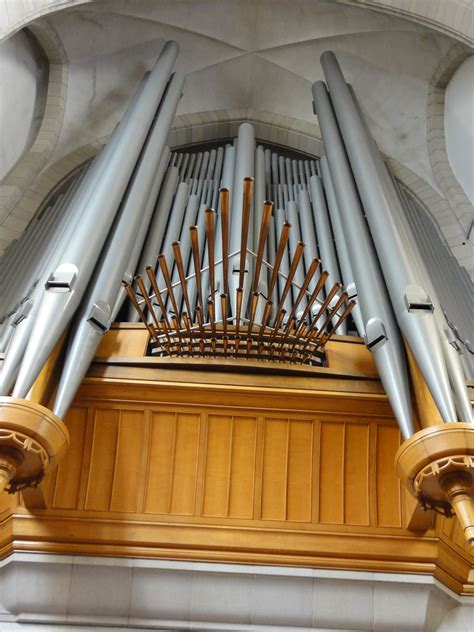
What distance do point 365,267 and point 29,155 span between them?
175 inches

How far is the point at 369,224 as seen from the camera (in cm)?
667

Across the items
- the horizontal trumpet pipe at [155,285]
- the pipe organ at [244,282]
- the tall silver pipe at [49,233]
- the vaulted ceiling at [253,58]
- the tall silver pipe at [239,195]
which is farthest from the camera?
the vaulted ceiling at [253,58]

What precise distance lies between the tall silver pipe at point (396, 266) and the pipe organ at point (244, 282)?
0.01 metres

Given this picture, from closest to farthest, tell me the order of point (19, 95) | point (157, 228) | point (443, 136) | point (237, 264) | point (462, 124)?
point (237, 264)
point (157, 228)
point (19, 95)
point (462, 124)
point (443, 136)

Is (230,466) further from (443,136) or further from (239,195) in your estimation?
(443,136)

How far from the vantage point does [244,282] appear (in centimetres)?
653

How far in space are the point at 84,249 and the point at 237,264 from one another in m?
1.39

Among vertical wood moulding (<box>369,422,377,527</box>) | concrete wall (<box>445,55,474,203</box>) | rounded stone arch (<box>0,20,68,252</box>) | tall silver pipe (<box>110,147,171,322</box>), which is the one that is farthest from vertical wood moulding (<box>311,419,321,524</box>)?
concrete wall (<box>445,55,474,203</box>)

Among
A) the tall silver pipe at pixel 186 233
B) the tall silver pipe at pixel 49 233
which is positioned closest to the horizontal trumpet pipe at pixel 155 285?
the tall silver pipe at pixel 186 233

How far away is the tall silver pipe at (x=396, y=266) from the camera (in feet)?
16.3

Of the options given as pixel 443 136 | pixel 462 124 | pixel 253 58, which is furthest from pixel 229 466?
pixel 253 58

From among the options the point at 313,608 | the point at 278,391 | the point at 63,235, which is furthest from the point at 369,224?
the point at 313,608

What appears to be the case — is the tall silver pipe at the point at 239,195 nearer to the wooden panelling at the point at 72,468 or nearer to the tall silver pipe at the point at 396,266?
the tall silver pipe at the point at 396,266

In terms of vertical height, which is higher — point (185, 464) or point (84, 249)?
point (84, 249)
